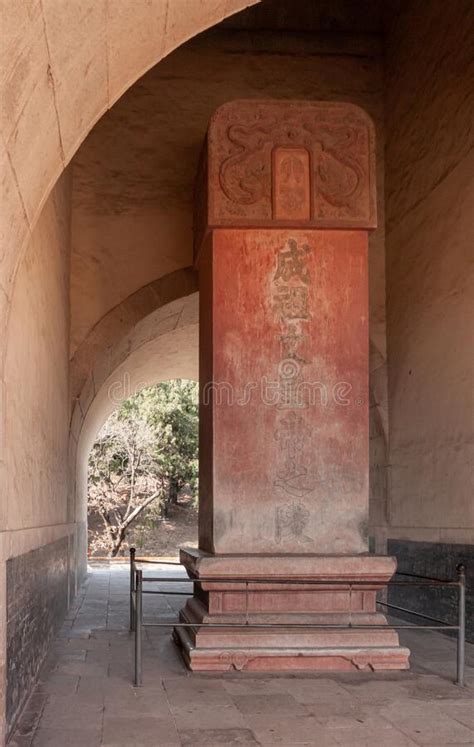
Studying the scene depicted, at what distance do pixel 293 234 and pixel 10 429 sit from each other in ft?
10.2

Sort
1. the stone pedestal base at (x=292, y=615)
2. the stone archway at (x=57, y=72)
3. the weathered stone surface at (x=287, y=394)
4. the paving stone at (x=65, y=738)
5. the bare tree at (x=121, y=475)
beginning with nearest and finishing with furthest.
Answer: the stone archway at (x=57, y=72) → the paving stone at (x=65, y=738) → the stone pedestal base at (x=292, y=615) → the weathered stone surface at (x=287, y=394) → the bare tree at (x=121, y=475)

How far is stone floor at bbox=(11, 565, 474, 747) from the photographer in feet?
13.4

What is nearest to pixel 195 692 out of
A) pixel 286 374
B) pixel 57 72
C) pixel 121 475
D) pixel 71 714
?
pixel 71 714

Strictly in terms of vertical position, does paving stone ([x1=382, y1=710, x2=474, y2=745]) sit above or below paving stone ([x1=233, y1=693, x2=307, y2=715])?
above

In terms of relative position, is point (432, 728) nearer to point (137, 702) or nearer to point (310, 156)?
point (137, 702)

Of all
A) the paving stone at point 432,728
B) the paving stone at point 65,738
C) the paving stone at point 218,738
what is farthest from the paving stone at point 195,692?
the paving stone at point 432,728

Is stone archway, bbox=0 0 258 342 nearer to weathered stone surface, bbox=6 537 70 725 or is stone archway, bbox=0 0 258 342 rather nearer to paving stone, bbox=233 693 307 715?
weathered stone surface, bbox=6 537 70 725

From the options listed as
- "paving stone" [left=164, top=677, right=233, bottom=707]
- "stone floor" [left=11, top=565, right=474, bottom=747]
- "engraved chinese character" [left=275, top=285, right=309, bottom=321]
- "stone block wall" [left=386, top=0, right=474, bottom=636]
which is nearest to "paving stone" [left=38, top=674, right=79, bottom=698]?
"stone floor" [left=11, top=565, right=474, bottom=747]

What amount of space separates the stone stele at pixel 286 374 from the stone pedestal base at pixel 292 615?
1 cm

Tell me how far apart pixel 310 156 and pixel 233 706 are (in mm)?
4172

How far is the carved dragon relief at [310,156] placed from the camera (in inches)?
261

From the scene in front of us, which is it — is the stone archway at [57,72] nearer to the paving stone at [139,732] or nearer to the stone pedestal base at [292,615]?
the paving stone at [139,732]

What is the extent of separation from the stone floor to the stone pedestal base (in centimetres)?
16

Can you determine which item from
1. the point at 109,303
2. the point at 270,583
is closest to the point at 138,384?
the point at 109,303
